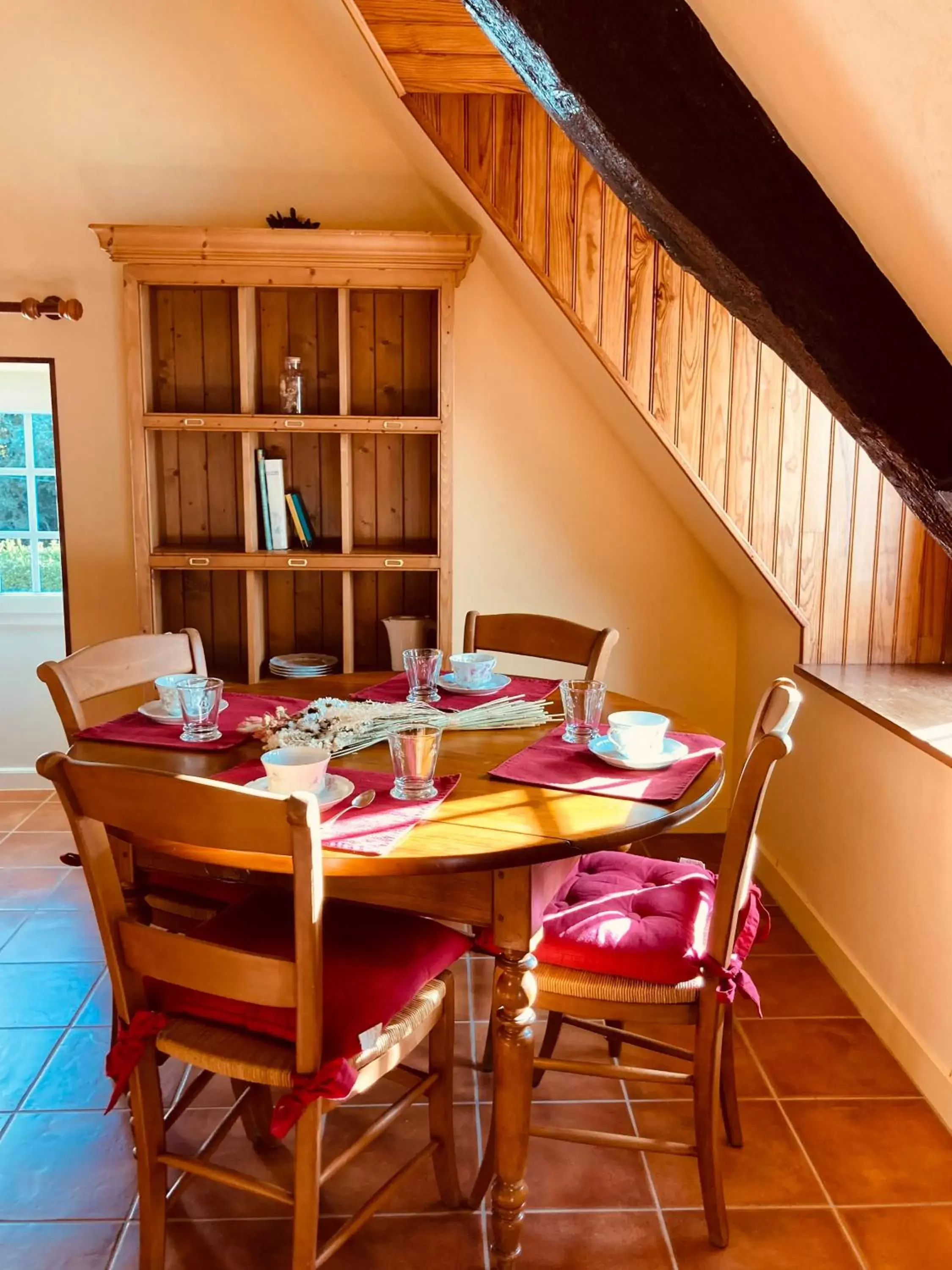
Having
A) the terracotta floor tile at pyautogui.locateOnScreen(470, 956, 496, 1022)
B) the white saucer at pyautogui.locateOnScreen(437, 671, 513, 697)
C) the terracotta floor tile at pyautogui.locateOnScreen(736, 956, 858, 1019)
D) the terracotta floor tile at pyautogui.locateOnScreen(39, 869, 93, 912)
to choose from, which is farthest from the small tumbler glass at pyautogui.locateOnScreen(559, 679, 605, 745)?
the terracotta floor tile at pyautogui.locateOnScreen(39, 869, 93, 912)

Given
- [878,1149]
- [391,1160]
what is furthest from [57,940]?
[878,1149]

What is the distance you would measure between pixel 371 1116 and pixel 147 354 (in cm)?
230

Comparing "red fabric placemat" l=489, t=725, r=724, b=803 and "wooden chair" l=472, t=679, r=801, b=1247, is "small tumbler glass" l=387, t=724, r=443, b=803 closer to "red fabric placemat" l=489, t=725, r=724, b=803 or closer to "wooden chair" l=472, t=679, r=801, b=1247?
"red fabric placemat" l=489, t=725, r=724, b=803

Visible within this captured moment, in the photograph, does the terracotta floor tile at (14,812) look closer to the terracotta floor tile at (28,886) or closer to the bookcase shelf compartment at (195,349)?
the terracotta floor tile at (28,886)

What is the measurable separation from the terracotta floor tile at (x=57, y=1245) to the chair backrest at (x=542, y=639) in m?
1.50

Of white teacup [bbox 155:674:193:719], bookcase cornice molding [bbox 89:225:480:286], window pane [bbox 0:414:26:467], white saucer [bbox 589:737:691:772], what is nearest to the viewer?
white saucer [bbox 589:737:691:772]

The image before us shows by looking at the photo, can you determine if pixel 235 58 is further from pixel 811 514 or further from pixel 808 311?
pixel 808 311

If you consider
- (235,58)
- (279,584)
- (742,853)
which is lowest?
(742,853)

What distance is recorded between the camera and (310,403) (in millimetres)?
3395

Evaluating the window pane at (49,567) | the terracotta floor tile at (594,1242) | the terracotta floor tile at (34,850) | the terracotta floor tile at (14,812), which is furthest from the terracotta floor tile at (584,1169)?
the window pane at (49,567)

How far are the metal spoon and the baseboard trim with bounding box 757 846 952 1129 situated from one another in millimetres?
1328

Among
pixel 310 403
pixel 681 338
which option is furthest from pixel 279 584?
pixel 681 338

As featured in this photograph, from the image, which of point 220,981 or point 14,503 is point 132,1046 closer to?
point 220,981

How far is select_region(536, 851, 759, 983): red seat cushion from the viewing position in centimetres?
167
